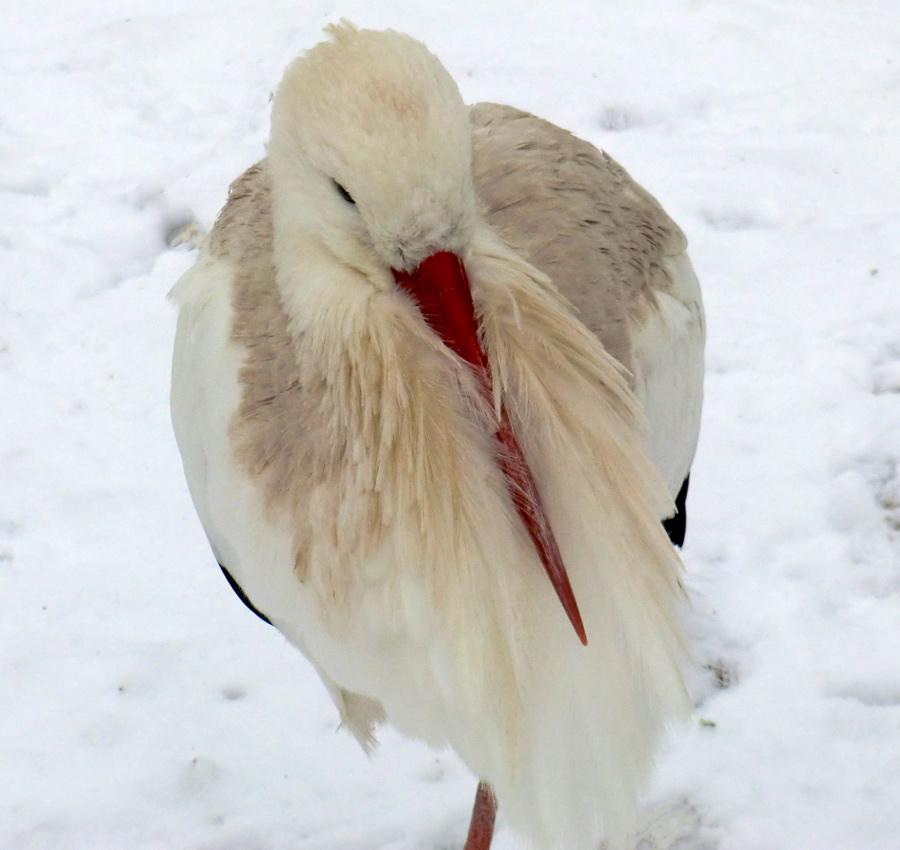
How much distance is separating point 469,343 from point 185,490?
1738mm

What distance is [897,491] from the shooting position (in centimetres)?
273

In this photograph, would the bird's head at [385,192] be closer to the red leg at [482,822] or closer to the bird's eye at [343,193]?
the bird's eye at [343,193]

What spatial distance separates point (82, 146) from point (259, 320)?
8.07 ft

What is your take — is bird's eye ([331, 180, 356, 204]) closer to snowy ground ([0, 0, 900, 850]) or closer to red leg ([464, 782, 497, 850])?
red leg ([464, 782, 497, 850])

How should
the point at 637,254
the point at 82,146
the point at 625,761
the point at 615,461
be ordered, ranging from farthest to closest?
the point at 82,146
the point at 637,254
the point at 625,761
the point at 615,461

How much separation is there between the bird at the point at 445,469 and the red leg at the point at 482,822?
1.83 feet

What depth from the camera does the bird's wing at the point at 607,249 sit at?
1.71 m

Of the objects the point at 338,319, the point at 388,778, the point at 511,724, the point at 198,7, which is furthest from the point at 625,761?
the point at 198,7

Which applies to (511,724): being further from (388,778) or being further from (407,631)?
(388,778)

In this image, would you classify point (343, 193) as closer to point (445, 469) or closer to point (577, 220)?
point (445, 469)

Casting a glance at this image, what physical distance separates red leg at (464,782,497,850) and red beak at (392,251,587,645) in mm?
927

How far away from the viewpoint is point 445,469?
4.59ft

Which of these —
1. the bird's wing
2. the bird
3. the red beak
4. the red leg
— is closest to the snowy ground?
the red leg

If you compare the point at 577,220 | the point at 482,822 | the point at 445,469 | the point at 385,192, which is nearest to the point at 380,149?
the point at 385,192
